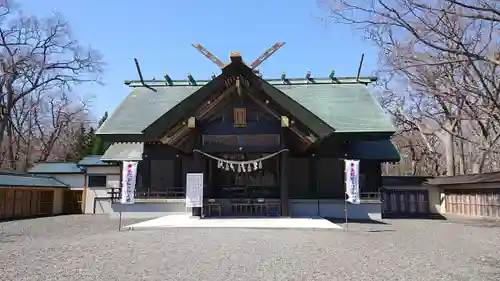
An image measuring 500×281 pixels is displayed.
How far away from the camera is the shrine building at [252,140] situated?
541 inches

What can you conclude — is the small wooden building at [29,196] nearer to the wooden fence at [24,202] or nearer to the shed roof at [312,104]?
the wooden fence at [24,202]

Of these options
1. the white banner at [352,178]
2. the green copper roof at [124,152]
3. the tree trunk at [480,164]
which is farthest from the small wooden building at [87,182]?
the tree trunk at [480,164]

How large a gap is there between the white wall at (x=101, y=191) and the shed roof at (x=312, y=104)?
6049 mm

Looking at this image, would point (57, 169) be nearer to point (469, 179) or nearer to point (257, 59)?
point (257, 59)

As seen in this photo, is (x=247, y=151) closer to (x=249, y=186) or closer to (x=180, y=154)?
(x=249, y=186)

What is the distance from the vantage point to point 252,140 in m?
14.4

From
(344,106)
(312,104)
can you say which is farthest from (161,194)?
(344,106)

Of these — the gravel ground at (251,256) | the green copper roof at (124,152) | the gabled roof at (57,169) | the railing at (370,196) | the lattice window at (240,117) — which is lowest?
the gravel ground at (251,256)

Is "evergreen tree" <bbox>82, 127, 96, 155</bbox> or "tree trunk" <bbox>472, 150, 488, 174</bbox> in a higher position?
"evergreen tree" <bbox>82, 127, 96, 155</bbox>

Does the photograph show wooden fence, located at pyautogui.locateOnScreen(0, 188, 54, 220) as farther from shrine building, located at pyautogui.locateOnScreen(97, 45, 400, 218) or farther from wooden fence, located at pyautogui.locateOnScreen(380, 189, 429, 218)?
wooden fence, located at pyautogui.locateOnScreen(380, 189, 429, 218)

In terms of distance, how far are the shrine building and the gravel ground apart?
4.33 metres

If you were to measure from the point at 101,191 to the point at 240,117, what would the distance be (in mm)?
14353

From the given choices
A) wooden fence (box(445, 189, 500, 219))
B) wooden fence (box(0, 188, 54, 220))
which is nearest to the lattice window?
wooden fence (box(445, 189, 500, 219))

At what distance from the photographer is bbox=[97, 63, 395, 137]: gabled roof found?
13523 millimetres
